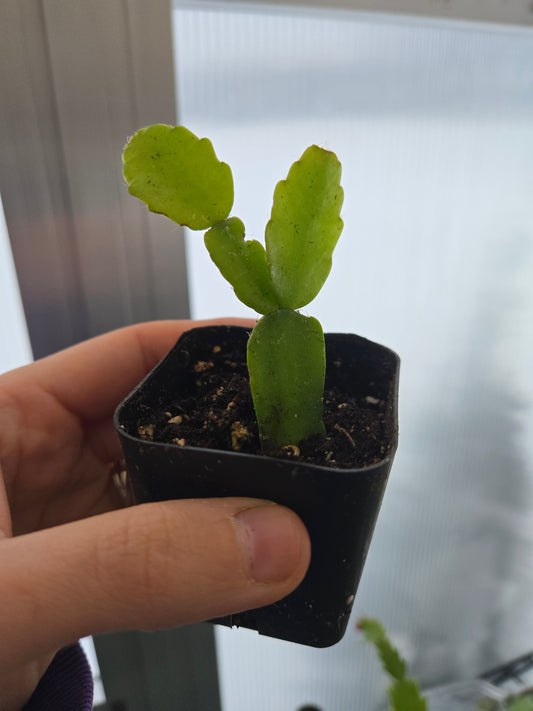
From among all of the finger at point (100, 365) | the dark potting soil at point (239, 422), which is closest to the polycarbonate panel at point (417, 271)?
the finger at point (100, 365)

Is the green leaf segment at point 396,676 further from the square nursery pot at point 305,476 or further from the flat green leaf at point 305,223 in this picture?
the flat green leaf at point 305,223

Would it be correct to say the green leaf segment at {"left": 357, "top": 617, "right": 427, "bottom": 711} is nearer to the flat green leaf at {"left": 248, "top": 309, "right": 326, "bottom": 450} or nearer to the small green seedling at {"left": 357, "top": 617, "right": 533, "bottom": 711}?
the small green seedling at {"left": 357, "top": 617, "right": 533, "bottom": 711}

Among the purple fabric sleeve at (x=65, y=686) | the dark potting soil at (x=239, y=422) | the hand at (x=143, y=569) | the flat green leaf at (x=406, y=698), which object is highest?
the dark potting soil at (x=239, y=422)

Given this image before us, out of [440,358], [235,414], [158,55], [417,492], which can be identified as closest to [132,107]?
[158,55]

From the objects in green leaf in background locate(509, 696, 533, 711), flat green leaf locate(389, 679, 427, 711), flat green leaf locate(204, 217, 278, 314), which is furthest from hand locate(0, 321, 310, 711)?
Result: green leaf in background locate(509, 696, 533, 711)

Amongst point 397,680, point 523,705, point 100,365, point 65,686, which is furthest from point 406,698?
point 100,365

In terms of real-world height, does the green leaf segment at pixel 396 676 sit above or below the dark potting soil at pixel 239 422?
below

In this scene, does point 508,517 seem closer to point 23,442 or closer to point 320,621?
point 320,621

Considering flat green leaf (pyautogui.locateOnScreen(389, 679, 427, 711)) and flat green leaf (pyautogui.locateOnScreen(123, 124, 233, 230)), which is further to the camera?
flat green leaf (pyautogui.locateOnScreen(389, 679, 427, 711))
